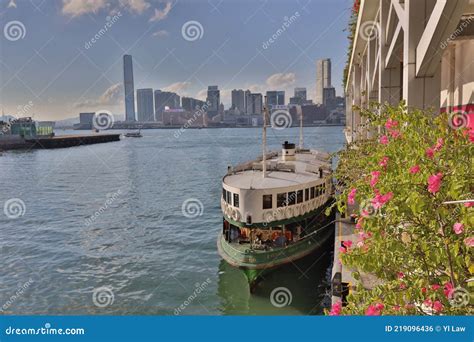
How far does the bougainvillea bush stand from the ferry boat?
39.0 ft

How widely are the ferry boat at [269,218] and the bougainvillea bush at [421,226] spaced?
1190 cm

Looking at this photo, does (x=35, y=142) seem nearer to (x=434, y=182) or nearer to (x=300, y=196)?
(x=300, y=196)

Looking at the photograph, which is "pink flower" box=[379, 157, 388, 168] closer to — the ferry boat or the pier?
the ferry boat

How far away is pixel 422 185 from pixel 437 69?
5673mm

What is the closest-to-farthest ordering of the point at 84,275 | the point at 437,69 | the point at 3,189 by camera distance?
the point at 437,69 → the point at 84,275 → the point at 3,189

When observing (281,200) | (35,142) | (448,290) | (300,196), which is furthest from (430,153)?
(35,142)

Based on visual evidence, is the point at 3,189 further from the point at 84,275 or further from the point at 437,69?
the point at 437,69

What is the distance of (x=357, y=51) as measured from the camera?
90.2ft

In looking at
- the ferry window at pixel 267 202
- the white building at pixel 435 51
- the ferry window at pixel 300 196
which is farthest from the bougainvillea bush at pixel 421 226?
the ferry window at pixel 300 196

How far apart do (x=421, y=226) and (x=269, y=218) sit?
1320cm

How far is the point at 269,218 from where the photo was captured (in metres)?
17.5

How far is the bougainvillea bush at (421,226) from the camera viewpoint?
399 centimetres

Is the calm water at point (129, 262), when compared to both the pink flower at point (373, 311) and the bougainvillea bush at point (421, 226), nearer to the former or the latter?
the bougainvillea bush at point (421, 226)

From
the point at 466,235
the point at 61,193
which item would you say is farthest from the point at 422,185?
the point at 61,193
